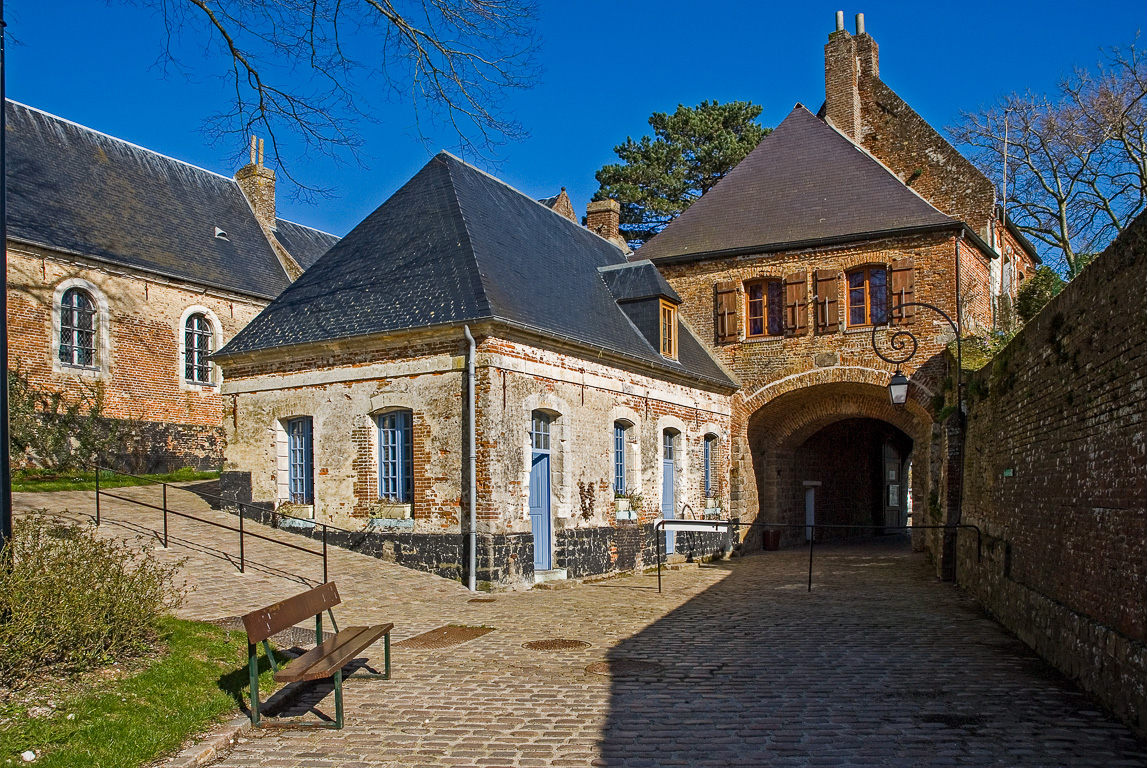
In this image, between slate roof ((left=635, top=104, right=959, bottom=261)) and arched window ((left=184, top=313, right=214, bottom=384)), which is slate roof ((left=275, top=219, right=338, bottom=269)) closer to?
arched window ((left=184, top=313, right=214, bottom=384))

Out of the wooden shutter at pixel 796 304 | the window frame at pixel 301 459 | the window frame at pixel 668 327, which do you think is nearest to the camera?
the window frame at pixel 301 459

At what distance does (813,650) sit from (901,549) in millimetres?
16021

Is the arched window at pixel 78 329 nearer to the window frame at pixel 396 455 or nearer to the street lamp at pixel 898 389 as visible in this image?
the window frame at pixel 396 455

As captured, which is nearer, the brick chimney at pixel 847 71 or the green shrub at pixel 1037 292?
the green shrub at pixel 1037 292

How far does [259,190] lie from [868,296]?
18.1 metres

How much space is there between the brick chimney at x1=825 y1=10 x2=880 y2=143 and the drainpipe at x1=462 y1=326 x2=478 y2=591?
13405 mm

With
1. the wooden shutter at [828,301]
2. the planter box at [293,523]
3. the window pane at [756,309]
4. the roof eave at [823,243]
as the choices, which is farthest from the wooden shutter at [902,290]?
the planter box at [293,523]

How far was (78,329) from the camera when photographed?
20.1 metres

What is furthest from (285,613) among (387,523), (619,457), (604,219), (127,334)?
(604,219)

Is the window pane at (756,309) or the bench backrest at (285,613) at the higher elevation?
the window pane at (756,309)

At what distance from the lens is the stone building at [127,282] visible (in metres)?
19.5

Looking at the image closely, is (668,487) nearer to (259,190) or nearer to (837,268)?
(837,268)

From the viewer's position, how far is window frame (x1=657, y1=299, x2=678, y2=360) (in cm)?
1859

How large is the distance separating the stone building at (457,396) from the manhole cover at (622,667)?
203 inches
